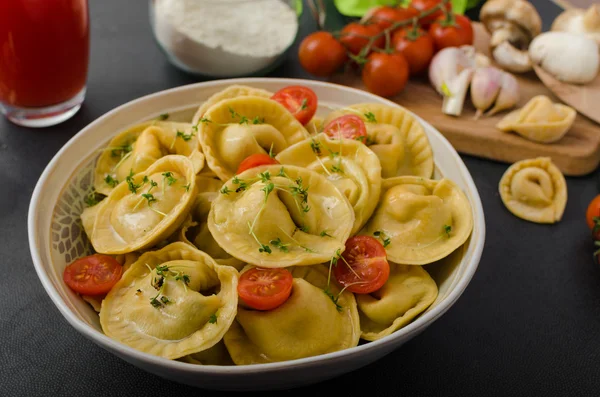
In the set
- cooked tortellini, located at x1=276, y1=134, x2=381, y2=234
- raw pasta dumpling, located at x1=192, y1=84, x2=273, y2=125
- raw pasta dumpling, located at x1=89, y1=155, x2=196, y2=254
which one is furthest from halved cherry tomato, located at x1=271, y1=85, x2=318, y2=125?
raw pasta dumpling, located at x1=89, y1=155, x2=196, y2=254

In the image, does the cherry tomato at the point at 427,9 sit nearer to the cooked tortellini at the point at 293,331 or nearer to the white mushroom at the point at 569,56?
the white mushroom at the point at 569,56

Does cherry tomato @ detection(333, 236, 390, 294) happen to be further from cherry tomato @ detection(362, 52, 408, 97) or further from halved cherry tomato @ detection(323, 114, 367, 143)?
cherry tomato @ detection(362, 52, 408, 97)

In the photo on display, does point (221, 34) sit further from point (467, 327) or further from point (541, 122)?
point (467, 327)

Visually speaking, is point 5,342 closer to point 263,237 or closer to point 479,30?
point 263,237

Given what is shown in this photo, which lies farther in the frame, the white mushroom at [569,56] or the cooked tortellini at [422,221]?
the white mushroom at [569,56]

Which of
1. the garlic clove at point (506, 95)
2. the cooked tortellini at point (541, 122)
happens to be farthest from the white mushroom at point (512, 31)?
the cooked tortellini at point (541, 122)

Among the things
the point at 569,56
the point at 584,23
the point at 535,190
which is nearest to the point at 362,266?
the point at 535,190
